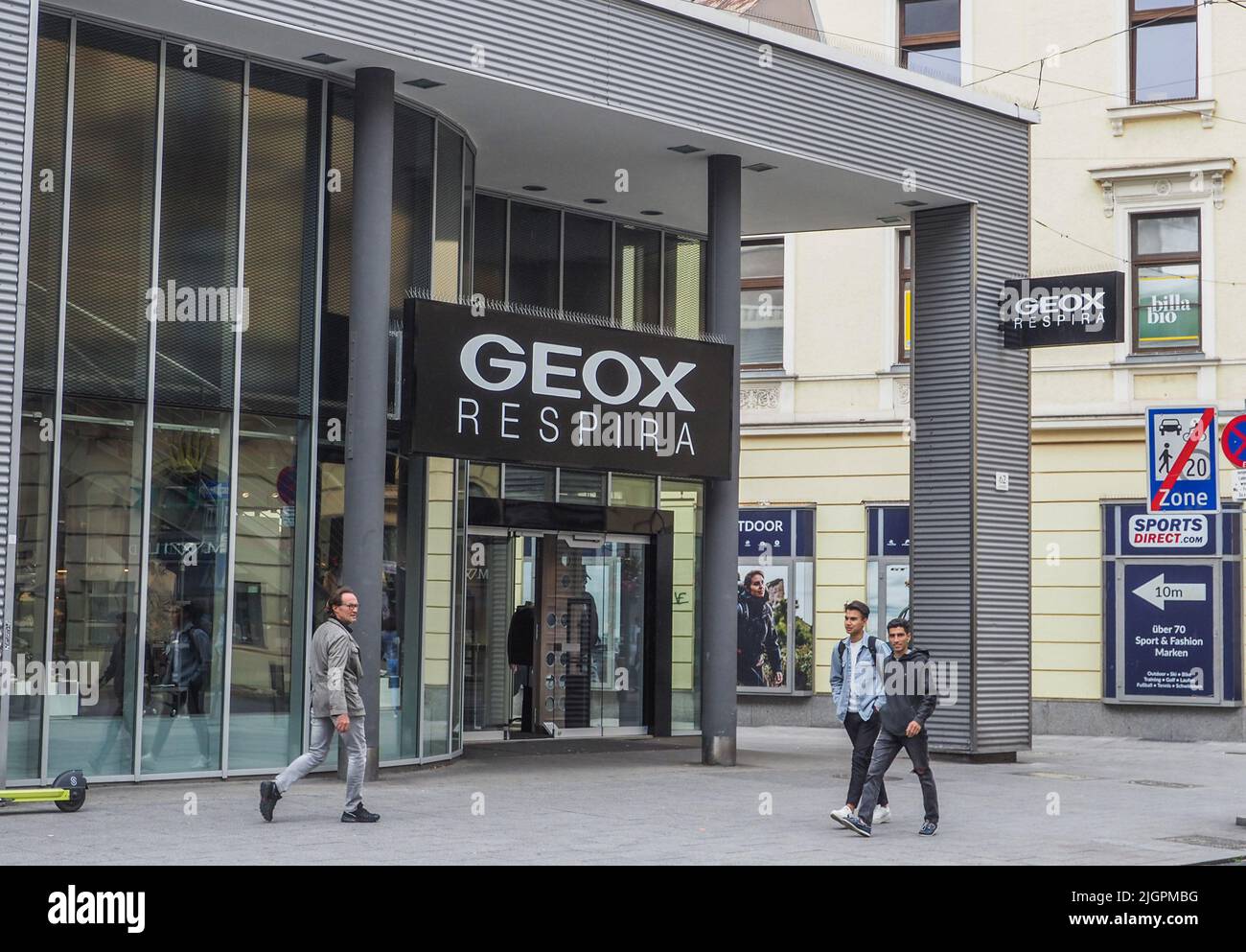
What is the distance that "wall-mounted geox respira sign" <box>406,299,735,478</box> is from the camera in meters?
15.7

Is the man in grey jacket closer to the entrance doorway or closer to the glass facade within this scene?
the glass facade

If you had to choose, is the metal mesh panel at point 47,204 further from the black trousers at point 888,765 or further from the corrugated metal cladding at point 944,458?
the corrugated metal cladding at point 944,458

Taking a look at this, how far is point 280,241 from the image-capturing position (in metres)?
15.7

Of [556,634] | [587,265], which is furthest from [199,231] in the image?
[556,634]

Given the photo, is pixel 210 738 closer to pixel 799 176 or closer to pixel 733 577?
pixel 733 577

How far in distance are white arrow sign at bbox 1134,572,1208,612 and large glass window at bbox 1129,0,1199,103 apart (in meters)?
7.28

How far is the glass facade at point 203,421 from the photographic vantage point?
14.1 meters

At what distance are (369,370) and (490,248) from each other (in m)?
5.24

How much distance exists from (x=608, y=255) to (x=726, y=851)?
11.7 meters

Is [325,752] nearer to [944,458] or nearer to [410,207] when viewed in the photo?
[410,207]

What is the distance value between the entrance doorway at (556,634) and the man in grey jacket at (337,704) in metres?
6.93

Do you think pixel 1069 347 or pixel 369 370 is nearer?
pixel 369 370

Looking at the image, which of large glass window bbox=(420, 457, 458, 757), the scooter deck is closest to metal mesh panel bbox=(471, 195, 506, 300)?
large glass window bbox=(420, 457, 458, 757)
